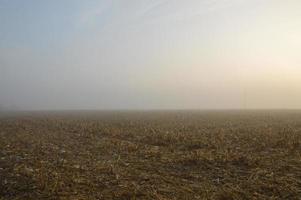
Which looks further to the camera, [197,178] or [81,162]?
[81,162]

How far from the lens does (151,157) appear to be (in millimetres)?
22375

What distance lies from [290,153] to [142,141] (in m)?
12.1

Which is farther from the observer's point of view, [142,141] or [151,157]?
[142,141]

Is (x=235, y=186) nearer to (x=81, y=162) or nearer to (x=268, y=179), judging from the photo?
(x=268, y=179)

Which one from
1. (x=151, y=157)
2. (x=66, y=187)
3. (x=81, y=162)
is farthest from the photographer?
(x=151, y=157)

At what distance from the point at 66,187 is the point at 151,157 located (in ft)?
27.9

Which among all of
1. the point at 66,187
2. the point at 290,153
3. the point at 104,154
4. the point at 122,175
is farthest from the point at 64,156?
the point at 290,153

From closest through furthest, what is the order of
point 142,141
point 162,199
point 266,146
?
point 162,199, point 266,146, point 142,141

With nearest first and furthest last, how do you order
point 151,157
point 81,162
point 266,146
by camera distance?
1. point 81,162
2. point 151,157
3. point 266,146

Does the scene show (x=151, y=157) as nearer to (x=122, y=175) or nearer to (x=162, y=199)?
(x=122, y=175)

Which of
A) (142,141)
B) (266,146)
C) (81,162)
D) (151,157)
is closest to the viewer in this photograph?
(81,162)

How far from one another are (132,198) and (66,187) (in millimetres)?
2829

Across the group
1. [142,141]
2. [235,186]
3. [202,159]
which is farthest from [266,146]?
[235,186]

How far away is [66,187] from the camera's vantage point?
568 inches
